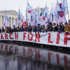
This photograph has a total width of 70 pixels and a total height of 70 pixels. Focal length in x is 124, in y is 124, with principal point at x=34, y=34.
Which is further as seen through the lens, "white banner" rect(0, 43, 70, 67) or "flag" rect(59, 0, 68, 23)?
"flag" rect(59, 0, 68, 23)

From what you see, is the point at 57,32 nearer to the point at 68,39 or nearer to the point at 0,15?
the point at 68,39

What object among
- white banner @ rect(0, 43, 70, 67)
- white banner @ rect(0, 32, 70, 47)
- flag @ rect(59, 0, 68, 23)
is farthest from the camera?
flag @ rect(59, 0, 68, 23)

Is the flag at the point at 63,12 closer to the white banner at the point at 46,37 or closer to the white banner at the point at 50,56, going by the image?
the white banner at the point at 46,37

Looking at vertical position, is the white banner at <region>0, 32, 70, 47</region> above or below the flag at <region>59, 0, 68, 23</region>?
below

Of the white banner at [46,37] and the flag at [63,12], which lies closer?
the white banner at [46,37]

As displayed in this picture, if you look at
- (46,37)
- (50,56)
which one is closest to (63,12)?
(46,37)

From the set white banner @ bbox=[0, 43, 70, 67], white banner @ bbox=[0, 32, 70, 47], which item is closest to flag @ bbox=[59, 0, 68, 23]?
white banner @ bbox=[0, 32, 70, 47]

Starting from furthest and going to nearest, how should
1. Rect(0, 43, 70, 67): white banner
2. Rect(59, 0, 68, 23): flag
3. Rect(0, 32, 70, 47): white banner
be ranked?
Rect(59, 0, 68, 23): flag < Rect(0, 32, 70, 47): white banner < Rect(0, 43, 70, 67): white banner

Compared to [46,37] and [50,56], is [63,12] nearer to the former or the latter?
[46,37]

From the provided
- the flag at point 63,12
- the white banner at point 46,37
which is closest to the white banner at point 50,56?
the white banner at point 46,37

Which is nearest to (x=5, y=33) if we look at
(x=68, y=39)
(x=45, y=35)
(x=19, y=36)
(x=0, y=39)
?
(x=0, y=39)

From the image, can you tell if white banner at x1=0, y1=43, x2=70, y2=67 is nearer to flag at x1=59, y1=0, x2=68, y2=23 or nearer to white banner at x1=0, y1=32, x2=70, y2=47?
white banner at x1=0, y1=32, x2=70, y2=47

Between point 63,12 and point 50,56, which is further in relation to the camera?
point 63,12

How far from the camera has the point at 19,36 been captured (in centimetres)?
1380
